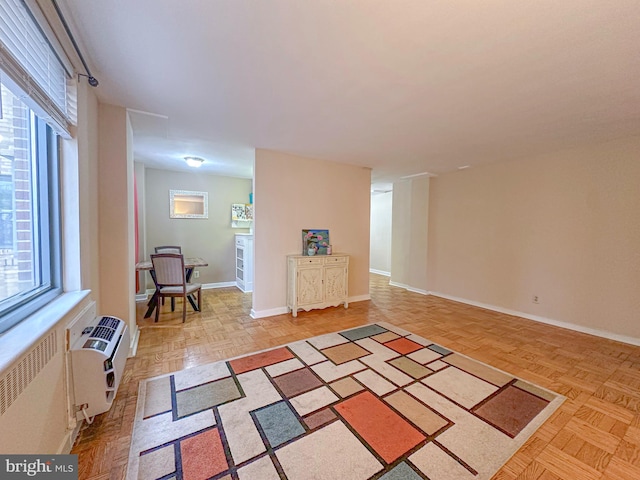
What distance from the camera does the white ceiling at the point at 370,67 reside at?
132cm

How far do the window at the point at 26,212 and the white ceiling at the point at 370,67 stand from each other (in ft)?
2.06

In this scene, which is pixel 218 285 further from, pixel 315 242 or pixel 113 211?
pixel 113 211

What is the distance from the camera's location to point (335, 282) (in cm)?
420

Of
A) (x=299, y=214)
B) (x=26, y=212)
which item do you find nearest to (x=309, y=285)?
(x=299, y=214)

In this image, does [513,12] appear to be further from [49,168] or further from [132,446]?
[132,446]

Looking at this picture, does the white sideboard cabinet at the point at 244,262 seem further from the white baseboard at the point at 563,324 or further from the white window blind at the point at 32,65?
the white baseboard at the point at 563,324

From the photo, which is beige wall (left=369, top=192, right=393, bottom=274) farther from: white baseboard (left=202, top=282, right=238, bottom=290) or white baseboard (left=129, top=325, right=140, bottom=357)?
white baseboard (left=129, top=325, right=140, bottom=357)

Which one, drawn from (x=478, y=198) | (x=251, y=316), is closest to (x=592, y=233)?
(x=478, y=198)

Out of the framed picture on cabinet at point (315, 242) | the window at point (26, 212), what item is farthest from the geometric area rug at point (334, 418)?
the framed picture on cabinet at point (315, 242)

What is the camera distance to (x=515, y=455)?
1491 millimetres

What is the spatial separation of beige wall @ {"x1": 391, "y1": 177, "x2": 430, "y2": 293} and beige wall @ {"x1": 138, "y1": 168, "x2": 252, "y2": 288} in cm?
350

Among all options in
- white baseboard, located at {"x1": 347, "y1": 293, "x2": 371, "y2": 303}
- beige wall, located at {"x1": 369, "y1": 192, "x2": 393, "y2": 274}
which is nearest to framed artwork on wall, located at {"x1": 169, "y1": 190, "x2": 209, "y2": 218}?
white baseboard, located at {"x1": 347, "y1": 293, "x2": 371, "y2": 303}

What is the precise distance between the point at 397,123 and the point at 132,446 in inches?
131

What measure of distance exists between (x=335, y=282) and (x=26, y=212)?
3.45 m
